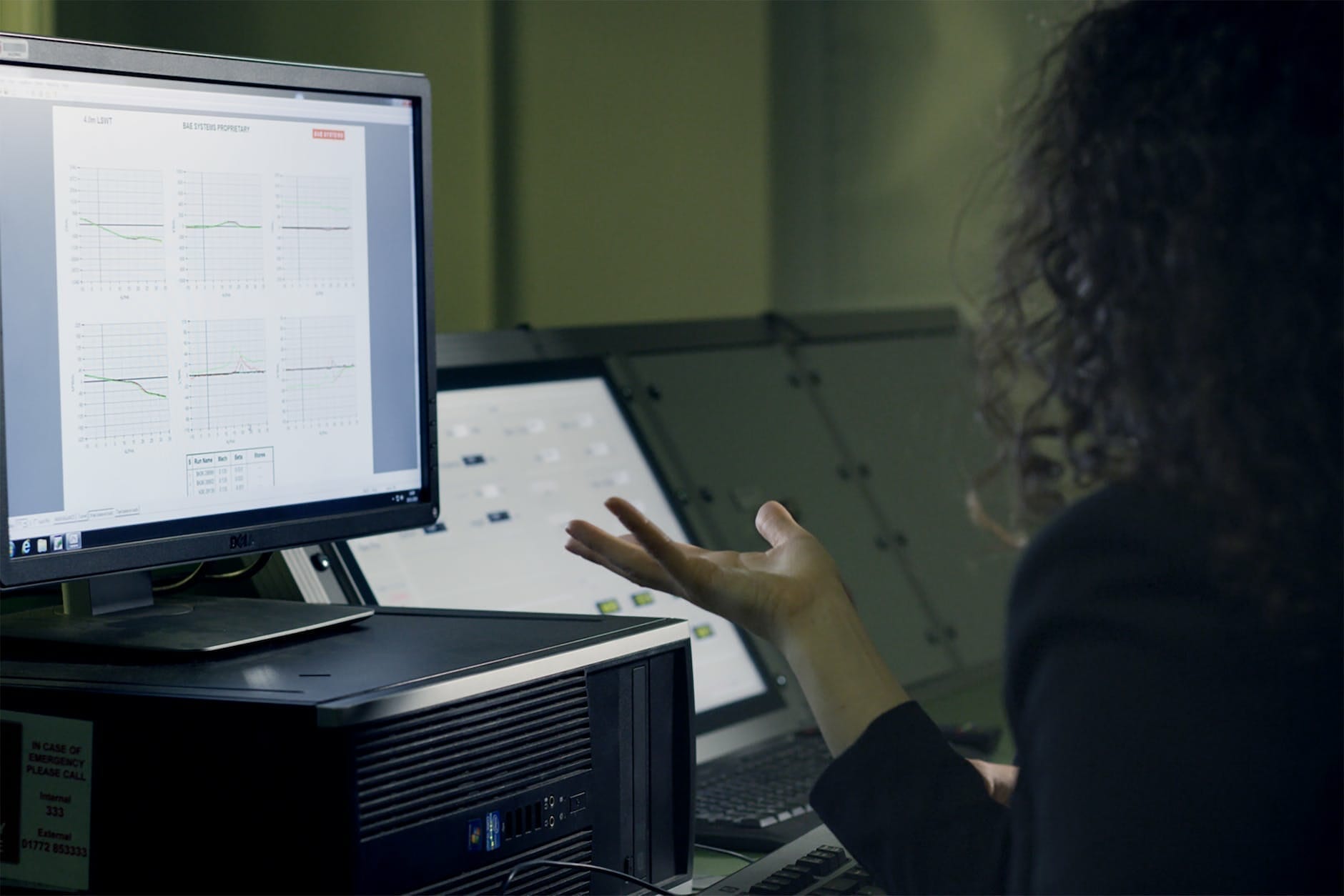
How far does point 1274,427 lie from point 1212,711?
0.44 feet

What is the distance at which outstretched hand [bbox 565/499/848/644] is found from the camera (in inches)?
33.1

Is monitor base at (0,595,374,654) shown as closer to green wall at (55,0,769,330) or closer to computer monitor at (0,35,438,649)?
computer monitor at (0,35,438,649)

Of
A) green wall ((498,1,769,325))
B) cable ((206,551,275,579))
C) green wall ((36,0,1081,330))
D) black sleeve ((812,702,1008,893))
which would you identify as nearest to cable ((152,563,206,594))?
cable ((206,551,275,579))

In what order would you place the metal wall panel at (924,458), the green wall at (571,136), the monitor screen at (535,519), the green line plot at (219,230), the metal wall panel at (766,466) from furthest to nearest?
1. the green wall at (571,136)
2. the metal wall panel at (924,458)
3. the metal wall panel at (766,466)
4. the monitor screen at (535,519)
5. the green line plot at (219,230)

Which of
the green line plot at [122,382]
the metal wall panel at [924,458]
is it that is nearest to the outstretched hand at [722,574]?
the green line plot at [122,382]

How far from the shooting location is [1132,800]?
2.06 ft

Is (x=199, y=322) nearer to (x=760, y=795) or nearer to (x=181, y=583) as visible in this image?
(x=181, y=583)

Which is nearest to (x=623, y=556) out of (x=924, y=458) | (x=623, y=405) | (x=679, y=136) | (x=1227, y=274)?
(x=1227, y=274)

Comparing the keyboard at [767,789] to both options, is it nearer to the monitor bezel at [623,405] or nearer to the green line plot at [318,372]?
the monitor bezel at [623,405]

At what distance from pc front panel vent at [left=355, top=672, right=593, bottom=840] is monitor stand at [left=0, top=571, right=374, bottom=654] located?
158mm

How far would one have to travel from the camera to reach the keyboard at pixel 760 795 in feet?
3.52

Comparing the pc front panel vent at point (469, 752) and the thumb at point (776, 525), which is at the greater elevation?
the thumb at point (776, 525)

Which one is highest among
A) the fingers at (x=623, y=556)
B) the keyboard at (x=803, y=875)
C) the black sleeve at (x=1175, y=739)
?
the fingers at (x=623, y=556)

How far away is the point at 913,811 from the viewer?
0.76 meters
